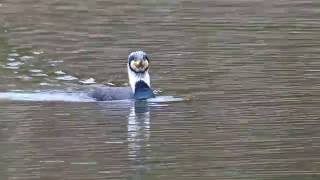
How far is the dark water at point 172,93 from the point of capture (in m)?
12.4

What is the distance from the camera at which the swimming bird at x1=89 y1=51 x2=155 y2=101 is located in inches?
666

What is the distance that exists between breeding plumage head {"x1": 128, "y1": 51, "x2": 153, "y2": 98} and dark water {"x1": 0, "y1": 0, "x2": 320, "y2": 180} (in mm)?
308

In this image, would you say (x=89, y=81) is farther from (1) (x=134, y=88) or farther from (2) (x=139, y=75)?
(1) (x=134, y=88)

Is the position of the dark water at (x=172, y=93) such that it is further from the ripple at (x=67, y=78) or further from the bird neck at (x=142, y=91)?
the bird neck at (x=142, y=91)

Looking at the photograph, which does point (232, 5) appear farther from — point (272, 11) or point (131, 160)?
point (131, 160)

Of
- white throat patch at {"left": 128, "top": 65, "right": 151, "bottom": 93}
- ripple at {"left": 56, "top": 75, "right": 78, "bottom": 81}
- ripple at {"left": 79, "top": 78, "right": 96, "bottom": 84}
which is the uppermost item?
white throat patch at {"left": 128, "top": 65, "right": 151, "bottom": 93}

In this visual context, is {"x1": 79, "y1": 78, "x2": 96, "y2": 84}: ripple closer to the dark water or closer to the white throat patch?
Result: the dark water

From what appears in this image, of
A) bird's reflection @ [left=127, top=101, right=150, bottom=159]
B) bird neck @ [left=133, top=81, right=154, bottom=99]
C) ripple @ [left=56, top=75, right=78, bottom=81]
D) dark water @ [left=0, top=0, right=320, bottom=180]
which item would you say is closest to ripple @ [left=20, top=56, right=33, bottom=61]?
dark water @ [left=0, top=0, right=320, bottom=180]

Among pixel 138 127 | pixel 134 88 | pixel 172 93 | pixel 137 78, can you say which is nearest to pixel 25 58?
pixel 137 78

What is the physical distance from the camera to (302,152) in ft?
42.1

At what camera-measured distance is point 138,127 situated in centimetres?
1461

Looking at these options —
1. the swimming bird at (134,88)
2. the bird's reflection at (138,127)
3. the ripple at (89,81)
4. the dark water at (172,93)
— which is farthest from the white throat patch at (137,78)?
the ripple at (89,81)

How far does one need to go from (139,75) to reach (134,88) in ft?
0.89

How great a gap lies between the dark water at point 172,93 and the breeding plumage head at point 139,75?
0.31m
